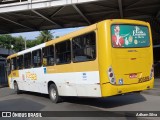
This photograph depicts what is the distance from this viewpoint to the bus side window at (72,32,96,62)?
388 inches

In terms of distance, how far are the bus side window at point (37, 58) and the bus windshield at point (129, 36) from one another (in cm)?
559

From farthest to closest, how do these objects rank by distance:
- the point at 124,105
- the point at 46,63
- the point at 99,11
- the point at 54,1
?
1. the point at 99,11
2. the point at 54,1
3. the point at 46,63
4. the point at 124,105

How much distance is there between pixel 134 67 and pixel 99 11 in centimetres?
1734

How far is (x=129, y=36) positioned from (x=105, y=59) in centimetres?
129

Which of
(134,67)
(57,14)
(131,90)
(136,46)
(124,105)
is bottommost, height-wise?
(124,105)

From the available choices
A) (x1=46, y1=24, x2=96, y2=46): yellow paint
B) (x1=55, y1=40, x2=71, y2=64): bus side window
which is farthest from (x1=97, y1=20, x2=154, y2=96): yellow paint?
(x1=55, y1=40, x2=71, y2=64): bus side window

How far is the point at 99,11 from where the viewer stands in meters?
26.7

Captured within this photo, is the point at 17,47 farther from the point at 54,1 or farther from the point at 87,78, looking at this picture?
the point at 87,78

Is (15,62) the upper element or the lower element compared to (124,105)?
upper

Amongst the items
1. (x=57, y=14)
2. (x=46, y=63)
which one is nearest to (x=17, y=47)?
(x=57, y=14)

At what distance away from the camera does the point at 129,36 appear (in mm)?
9961

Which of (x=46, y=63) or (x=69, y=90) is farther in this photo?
(x=46, y=63)

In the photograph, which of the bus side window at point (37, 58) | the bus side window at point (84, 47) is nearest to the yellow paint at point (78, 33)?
the bus side window at point (84, 47)

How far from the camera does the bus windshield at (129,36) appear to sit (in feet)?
31.8
